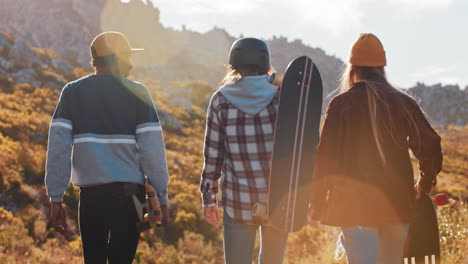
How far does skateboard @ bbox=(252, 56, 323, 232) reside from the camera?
2.80 m

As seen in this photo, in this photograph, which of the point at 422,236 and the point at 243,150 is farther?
the point at 422,236

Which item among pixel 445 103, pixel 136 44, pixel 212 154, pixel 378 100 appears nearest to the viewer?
pixel 378 100

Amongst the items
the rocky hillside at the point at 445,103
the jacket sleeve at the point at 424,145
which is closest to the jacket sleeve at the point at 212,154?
the jacket sleeve at the point at 424,145

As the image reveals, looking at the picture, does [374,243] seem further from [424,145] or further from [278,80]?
[278,80]

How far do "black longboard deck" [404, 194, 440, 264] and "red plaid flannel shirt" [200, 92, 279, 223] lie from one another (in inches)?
48.1

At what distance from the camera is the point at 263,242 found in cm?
303

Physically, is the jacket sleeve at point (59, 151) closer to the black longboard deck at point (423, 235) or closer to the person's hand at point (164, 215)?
the person's hand at point (164, 215)

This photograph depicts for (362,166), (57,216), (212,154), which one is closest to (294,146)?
(362,166)

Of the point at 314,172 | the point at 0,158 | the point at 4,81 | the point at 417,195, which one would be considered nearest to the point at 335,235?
the point at 417,195

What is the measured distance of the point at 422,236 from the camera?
3.27 metres

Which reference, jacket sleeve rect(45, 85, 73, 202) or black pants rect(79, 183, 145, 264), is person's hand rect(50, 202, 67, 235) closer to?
jacket sleeve rect(45, 85, 73, 202)

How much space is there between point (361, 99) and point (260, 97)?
26.5 inches

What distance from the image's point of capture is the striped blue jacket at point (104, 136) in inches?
115

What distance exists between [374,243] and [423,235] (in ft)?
2.20
